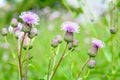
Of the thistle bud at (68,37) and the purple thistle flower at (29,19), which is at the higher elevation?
the purple thistle flower at (29,19)

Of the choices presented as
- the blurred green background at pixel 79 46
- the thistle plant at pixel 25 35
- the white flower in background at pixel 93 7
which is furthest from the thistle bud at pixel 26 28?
the white flower in background at pixel 93 7

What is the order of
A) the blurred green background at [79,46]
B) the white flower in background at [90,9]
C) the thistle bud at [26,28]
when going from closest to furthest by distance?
the thistle bud at [26,28] → the blurred green background at [79,46] → the white flower in background at [90,9]

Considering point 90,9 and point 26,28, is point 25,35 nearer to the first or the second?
point 26,28

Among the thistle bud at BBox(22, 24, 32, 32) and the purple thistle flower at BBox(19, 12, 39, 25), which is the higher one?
the purple thistle flower at BBox(19, 12, 39, 25)

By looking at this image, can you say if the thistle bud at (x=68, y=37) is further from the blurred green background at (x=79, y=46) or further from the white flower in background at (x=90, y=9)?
the white flower in background at (x=90, y=9)

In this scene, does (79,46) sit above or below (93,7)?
below

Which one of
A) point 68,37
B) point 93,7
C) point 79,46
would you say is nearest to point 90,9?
point 68,37

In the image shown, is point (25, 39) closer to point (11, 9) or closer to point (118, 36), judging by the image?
point (118, 36)

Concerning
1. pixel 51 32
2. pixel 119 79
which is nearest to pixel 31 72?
pixel 119 79

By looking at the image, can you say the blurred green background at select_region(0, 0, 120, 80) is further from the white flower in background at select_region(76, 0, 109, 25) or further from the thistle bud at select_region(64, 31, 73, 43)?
the thistle bud at select_region(64, 31, 73, 43)

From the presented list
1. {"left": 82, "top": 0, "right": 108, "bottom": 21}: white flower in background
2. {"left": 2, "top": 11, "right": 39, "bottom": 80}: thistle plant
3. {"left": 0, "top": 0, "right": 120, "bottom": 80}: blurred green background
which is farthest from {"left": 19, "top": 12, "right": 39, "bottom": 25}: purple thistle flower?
{"left": 82, "top": 0, "right": 108, "bottom": 21}: white flower in background

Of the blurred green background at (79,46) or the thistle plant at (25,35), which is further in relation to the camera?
the blurred green background at (79,46)
